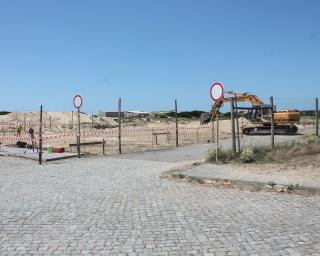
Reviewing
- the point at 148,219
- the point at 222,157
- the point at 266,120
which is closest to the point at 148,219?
the point at 148,219

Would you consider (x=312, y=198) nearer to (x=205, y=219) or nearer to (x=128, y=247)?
(x=205, y=219)

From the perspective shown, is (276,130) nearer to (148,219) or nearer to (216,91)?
(216,91)

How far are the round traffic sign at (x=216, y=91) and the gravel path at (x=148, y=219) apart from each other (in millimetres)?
4120

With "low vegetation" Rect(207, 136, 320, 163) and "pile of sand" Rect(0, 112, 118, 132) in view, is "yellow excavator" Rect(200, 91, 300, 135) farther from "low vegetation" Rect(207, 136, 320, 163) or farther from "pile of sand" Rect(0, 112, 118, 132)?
"pile of sand" Rect(0, 112, 118, 132)

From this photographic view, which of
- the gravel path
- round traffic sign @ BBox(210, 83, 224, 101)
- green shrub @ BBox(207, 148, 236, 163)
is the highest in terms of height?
round traffic sign @ BBox(210, 83, 224, 101)

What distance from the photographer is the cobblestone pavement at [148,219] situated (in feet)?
20.2

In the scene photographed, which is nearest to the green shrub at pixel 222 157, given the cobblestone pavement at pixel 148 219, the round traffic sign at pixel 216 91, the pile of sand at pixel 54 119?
the round traffic sign at pixel 216 91

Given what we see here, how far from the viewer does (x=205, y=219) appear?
7648 millimetres

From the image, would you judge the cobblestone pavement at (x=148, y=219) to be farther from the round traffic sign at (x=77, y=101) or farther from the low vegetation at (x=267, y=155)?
the round traffic sign at (x=77, y=101)

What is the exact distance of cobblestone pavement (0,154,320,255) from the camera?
6.16 meters

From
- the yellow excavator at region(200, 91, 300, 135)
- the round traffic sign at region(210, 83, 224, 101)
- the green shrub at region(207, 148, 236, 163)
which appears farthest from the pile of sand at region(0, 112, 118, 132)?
the round traffic sign at region(210, 83, 224, 101)

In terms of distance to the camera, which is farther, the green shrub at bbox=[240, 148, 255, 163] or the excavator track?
the excavator track

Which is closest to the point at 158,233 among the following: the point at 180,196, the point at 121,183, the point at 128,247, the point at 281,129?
the point at 128,247

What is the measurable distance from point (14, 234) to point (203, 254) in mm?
2872
